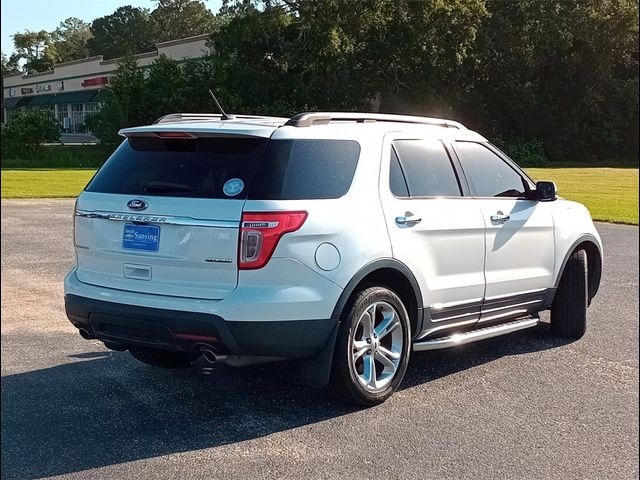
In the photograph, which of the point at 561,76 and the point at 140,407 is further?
the point at 561,76

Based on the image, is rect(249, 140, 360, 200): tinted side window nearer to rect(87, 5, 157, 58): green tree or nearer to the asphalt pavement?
the asphalt pavement

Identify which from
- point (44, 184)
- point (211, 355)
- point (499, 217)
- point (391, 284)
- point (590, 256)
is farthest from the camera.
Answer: point (44, 184)

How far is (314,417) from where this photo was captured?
4.68 meters

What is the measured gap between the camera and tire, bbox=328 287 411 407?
4656 millimetres

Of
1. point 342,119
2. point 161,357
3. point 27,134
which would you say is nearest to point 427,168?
point 342,119

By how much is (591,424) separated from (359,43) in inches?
1657

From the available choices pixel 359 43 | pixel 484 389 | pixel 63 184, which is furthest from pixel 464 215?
pixel 359 43

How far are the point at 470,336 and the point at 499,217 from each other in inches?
38.7

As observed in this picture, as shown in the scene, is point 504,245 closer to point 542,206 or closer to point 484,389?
point 542,206

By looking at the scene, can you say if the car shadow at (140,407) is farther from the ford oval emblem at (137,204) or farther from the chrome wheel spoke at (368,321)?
the ford oval emblem at (137,204)

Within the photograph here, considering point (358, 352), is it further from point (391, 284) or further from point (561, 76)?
point (561, 76)

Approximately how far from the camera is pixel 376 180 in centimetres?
497

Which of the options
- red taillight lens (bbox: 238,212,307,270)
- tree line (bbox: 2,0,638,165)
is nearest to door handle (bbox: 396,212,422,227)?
red taillight lens (bbox: 238,212,307,270)

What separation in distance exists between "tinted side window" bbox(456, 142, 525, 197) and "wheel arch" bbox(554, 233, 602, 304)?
0.76 metres
